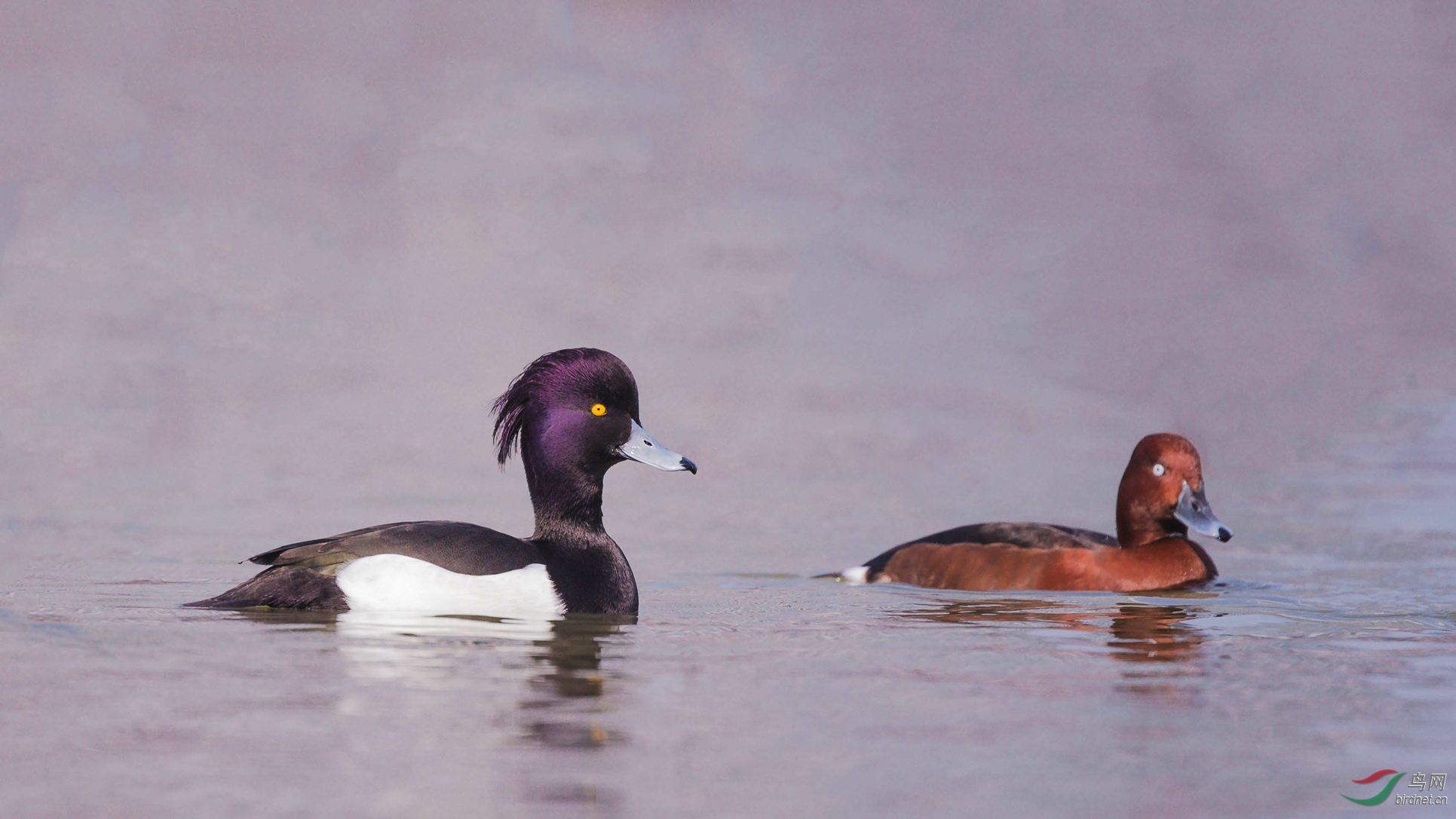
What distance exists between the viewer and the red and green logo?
425cm

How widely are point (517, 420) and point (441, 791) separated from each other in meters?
3.81

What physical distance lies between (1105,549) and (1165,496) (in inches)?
21.7

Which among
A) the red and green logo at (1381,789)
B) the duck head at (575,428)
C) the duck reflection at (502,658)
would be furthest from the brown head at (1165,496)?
the red and green logo at (1381,789)

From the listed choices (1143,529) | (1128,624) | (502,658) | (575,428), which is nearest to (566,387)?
(575,428)

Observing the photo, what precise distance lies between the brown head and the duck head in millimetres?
3248

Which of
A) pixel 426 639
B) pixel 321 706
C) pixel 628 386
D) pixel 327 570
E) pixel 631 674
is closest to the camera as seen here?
pixel 321 706

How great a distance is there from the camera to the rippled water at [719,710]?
13.7 feet

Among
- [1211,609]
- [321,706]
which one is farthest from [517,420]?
[1211,609]

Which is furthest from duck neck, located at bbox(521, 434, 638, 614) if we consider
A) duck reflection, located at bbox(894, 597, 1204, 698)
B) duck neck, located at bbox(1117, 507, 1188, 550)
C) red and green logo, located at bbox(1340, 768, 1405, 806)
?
red and green logo, located at bbox(1340, 768, 1405, 806)

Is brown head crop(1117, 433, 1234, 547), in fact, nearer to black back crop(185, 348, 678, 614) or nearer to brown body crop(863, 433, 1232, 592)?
brown body crop(863, 433, 1232, 592)

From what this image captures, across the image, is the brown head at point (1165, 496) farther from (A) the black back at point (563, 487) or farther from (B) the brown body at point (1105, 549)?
(A) the black back at point (563, 487)

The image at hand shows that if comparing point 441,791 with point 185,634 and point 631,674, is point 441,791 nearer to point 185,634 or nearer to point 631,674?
point 631,674

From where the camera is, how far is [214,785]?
13.7ft

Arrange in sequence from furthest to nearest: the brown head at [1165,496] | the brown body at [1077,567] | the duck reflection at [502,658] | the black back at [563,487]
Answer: the brown head at [1165,496] < the brown body at [1077,567] < the black back at [563,487] < the duck reflection at [502,658]
